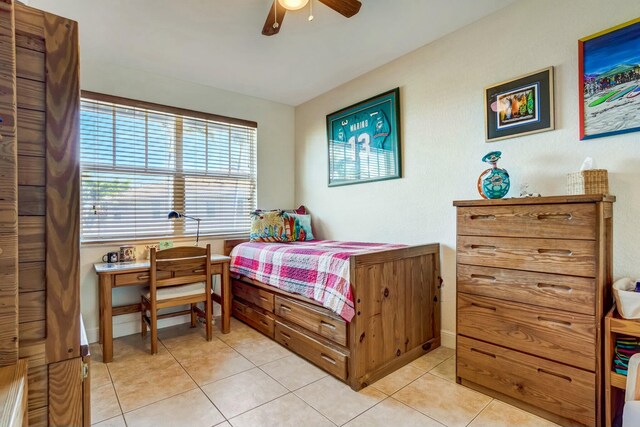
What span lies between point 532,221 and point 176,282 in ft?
8.15

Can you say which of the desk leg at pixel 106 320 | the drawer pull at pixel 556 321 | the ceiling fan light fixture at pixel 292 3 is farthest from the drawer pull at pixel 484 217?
the desk leg at pixel 106 320

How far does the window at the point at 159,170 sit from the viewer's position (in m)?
2.78

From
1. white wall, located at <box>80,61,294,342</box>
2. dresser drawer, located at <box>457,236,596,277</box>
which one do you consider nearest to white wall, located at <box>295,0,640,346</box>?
dresser drawer, located at <box>457,236,596,277</box>

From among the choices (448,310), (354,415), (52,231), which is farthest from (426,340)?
(52,231)

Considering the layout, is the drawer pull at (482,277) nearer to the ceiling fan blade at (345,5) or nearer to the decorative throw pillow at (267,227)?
the ceiling fan blade at (345,5)

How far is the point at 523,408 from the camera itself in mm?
1720

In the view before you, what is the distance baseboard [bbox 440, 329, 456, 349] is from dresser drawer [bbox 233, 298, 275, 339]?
1364 millimetres

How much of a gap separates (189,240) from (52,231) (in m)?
2.46

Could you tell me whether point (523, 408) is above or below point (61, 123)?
below

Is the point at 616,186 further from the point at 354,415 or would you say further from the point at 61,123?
the point at 61,123

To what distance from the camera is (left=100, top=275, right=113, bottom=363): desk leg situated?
91.8 inches

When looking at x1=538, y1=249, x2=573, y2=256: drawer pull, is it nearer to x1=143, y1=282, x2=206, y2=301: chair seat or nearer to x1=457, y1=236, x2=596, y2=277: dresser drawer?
x1=457, y1=236, x2=596, y2=277: dresser drawer

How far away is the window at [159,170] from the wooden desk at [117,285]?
1.53ft

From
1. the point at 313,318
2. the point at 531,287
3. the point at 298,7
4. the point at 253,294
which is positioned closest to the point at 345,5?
the point at 298,7
